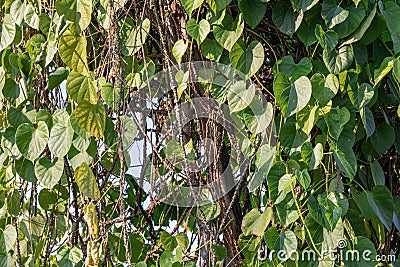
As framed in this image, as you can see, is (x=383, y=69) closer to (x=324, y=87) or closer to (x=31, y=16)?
(x=324, y=87)

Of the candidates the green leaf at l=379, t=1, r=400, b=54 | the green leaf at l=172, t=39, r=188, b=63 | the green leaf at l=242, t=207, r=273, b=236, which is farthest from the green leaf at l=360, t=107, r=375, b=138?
the green leaf at l=172, t=39, r=188, b=63

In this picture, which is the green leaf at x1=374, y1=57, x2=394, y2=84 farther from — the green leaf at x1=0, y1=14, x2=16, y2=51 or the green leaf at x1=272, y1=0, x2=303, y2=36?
the green leaf at x1=0, y1=14, x2=16, y2=51

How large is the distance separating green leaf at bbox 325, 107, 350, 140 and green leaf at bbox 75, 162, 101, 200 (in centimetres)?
40

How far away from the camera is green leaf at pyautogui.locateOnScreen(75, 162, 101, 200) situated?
1.12m

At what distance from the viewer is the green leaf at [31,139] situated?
3.80 feet

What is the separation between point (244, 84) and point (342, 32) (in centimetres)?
18

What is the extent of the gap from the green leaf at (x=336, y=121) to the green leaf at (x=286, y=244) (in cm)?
18

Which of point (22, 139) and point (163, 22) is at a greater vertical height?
point (163, 22)

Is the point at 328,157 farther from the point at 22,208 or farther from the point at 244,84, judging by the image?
the point at 22,208

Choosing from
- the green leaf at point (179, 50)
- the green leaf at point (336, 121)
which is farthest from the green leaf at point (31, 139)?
the green leaf at point (336, 121)

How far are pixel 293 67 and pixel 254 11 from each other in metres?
0.11

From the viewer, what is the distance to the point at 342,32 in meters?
1.09

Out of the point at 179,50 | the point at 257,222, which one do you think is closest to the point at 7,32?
the point at 179,50

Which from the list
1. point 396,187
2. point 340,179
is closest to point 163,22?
point 340,179
